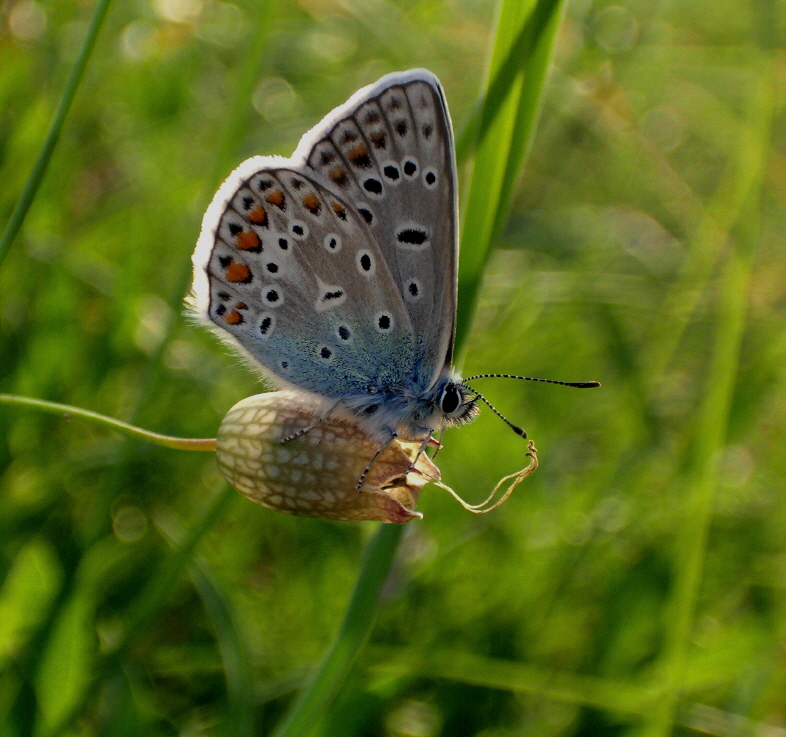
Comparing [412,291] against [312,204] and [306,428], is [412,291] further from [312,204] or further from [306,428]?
[306,428]

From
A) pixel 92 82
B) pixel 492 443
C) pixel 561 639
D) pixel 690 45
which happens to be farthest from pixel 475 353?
pixel 690 45

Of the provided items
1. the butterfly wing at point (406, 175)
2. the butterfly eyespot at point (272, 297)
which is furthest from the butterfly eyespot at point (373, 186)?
the butterfly eyespot at point (272, 297)

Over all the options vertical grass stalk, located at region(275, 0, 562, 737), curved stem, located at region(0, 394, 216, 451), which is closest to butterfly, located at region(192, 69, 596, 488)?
vertical grass stalk, located at region(275, 0, 562, 737)

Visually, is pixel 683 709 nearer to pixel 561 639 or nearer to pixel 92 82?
pixel 561 639

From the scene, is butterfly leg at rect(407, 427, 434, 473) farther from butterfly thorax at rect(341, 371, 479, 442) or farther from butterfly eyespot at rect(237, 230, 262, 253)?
butterfly eyespot at rect(237, 230, 262, 253)

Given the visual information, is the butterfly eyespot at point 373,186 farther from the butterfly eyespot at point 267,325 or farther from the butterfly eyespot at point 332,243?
the butterfly eyespot at point 267,325

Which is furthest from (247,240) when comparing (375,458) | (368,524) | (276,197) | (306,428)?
(368,524)
